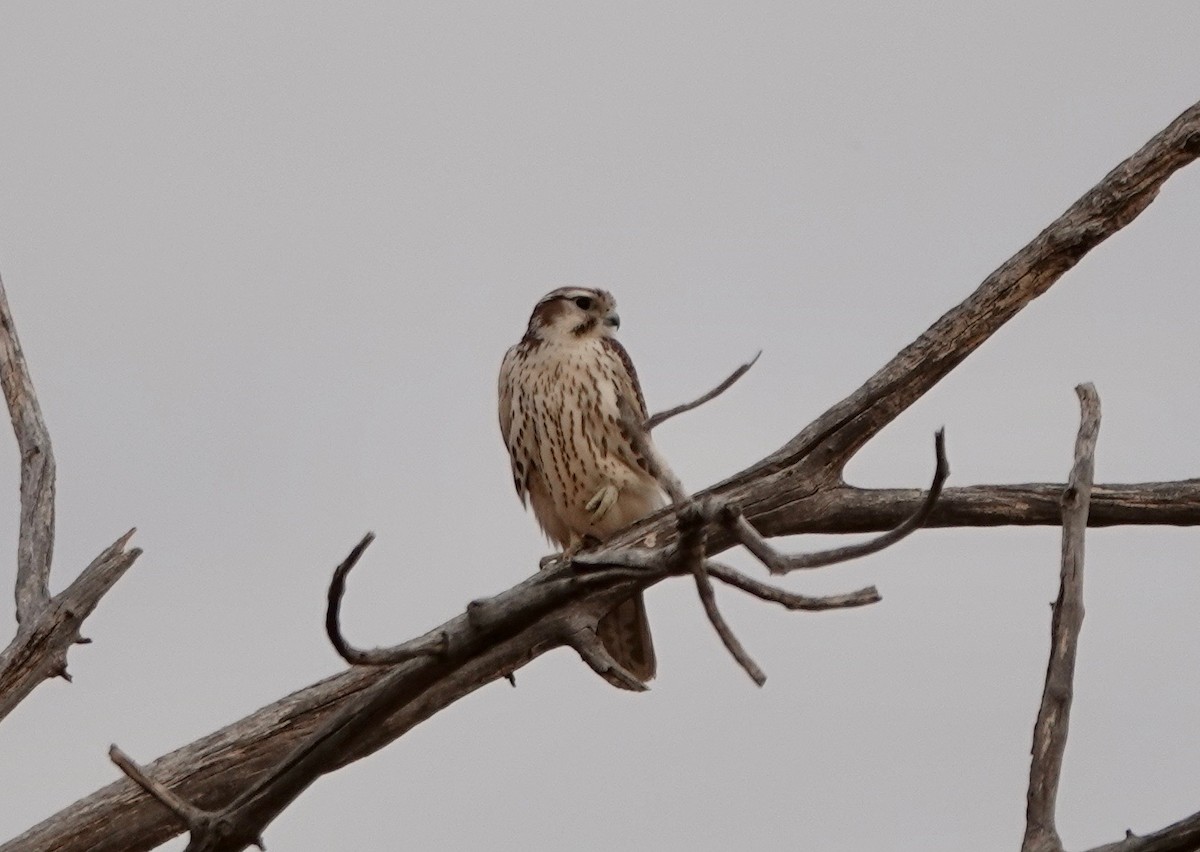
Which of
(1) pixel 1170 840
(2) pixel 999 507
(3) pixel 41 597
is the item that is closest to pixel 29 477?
(3) pixel 41 597

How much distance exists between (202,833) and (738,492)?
1.78 meters

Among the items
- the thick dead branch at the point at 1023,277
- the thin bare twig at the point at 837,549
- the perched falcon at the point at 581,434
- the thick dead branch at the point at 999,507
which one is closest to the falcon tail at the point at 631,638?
the perched falcon at the point at 581,434

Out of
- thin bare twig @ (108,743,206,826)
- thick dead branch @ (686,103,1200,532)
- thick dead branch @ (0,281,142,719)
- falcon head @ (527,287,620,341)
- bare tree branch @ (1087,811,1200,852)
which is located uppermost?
falcon head @ (527,287,620,341)

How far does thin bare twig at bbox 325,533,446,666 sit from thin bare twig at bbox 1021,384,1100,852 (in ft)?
3.55

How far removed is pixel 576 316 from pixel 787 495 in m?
1.98

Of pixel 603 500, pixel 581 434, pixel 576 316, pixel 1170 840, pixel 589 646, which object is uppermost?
pixel 576 316

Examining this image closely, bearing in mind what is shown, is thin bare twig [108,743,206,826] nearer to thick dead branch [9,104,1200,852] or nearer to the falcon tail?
thick dead branch [9,104,1200,852]

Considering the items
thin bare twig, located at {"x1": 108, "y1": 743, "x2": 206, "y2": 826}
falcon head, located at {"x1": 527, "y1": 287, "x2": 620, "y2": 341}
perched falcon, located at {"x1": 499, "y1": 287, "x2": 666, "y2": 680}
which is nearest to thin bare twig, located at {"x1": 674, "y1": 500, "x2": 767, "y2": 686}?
thin bare twig, located at {"x1": 108, "y1": 743, "x2": 206, "y2": 826}

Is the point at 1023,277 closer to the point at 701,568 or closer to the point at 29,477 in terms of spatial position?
the point at 701,568

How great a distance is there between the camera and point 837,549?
2834 mm

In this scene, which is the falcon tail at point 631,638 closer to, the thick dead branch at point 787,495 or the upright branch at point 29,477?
the thick dead branch at point 787,495

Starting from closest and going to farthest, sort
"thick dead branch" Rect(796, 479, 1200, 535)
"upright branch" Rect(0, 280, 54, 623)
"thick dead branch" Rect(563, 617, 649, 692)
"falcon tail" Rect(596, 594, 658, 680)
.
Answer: "thick dead branch" Rect(563, 617, 649, 692), "upright branch" Rect(0, 280, 54, 623), "thick dead branch" Rect(796, 479, 1200, 535), "falcon tail" Rect(596, 594, 658, 680)

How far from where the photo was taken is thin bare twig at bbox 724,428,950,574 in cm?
277

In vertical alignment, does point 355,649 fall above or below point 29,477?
below
